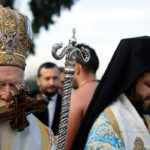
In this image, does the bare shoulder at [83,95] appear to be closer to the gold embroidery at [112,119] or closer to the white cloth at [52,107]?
the gold embroidery at [112,119]

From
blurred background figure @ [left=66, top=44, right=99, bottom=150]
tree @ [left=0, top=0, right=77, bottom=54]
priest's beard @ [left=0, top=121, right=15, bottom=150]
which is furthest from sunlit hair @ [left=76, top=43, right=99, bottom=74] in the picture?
tree @ [left=0, top=0, right=77, bottom=54]

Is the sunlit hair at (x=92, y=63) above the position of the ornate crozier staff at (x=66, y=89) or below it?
above

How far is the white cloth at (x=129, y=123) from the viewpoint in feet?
11.2

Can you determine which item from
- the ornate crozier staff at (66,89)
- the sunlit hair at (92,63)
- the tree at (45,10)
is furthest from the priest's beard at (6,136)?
the tree at (45,10)

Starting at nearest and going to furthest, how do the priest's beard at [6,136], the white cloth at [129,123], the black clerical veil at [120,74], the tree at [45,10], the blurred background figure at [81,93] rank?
the priest's beard at [6,136] → the white cloth at [129,123] → the black clerical veil at [120,74] → the blurred background figure at [81,93] → the tree at [45,10]

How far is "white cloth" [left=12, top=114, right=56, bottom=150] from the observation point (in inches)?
109

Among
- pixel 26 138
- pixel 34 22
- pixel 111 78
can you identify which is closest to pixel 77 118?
pixel 111 78

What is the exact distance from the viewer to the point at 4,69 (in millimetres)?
2707

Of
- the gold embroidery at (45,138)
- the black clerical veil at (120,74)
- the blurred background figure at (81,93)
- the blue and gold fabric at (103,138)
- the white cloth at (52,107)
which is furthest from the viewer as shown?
the white cloth at (52,107)

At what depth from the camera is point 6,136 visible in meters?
2.66

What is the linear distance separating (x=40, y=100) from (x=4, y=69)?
0.32 meters

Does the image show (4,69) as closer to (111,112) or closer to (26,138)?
(26,138)

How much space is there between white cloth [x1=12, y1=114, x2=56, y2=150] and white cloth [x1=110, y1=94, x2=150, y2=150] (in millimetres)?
691

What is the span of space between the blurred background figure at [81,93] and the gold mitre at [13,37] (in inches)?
53.4
